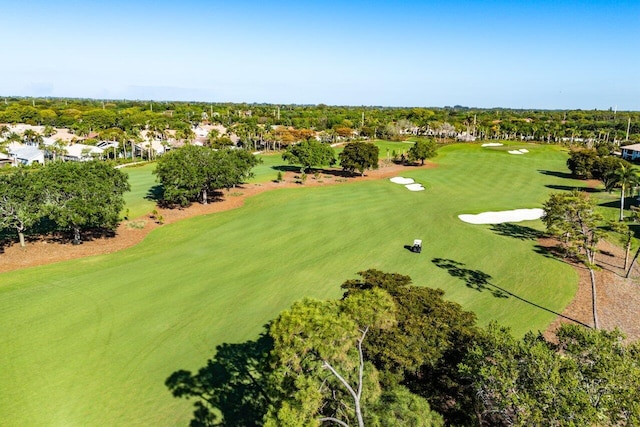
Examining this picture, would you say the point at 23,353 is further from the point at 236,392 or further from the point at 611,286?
the point at 611,286

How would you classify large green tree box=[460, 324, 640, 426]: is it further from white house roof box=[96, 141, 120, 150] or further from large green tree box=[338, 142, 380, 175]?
white house roof box=[96, 141, 120, 150]

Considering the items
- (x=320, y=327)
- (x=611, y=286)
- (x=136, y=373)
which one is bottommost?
(x=136, y=373)

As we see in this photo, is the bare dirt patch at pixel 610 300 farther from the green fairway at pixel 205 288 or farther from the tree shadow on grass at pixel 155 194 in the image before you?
the tree shadow on grass at pixel 155 194

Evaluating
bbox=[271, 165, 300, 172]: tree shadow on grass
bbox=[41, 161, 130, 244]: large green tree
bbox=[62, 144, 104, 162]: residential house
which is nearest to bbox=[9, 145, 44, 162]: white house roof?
bbox=[62, 144, 104, 162]: residential house

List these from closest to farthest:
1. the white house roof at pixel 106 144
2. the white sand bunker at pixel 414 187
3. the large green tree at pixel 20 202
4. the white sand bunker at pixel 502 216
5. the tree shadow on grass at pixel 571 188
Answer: the large green tree at pixel 20 202
the white sand bunker at pixel 502 216
the white sand bunker at pixel 414 187
the tree shadow on grass at pixel 571 188
the white house roof at pixel 106 144

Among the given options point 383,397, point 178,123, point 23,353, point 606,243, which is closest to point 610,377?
point 383,397

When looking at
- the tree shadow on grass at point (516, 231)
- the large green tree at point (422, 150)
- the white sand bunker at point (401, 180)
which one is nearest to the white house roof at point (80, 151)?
Answer: the white sand bunker at point (401, 180)

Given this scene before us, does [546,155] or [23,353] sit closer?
[23,353]
